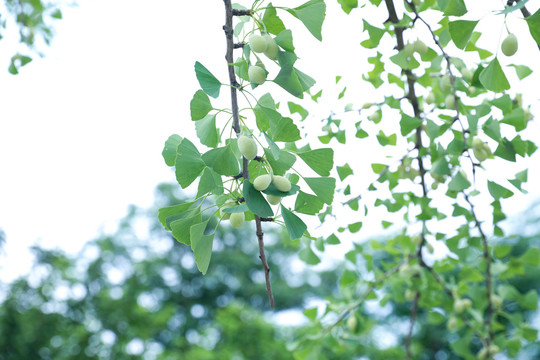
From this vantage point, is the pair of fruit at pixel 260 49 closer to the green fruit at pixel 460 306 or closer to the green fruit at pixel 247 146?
the green fruit at pixel 247 146

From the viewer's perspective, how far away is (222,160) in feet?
1.34

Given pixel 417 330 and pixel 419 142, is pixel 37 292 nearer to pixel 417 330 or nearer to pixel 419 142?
pixel 419 142

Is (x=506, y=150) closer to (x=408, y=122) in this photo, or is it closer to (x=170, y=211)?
(x=408, y=122)

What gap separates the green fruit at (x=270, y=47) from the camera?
0.42m

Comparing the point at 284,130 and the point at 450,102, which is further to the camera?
the point at 450,102

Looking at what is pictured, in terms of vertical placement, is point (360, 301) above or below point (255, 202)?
below

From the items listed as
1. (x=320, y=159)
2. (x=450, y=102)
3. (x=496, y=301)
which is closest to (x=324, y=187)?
(x=320, y=159)

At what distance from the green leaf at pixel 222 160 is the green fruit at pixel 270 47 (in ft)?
0.29

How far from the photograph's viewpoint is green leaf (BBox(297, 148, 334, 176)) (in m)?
0.46

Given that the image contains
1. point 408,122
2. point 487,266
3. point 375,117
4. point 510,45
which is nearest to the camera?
point 510,45

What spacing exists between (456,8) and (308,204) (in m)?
0.21

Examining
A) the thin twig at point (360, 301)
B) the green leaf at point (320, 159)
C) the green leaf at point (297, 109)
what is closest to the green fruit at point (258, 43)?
the green leaf at point (320, 159)

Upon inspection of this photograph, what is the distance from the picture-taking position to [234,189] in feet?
1.51

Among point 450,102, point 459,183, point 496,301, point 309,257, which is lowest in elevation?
point 496,301
